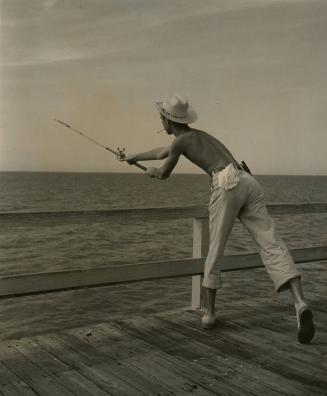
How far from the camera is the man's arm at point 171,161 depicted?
4.08 metres

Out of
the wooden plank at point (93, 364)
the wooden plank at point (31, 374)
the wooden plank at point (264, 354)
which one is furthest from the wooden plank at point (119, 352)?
the wooden plank at point (264, 354)

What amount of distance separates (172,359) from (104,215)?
107 centimetres

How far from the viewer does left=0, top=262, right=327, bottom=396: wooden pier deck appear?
3.25 meters

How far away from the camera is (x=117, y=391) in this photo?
3.18 meters

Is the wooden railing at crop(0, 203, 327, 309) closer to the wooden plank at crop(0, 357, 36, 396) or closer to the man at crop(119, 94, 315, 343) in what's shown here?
the man at crop(119, 94, 315, 343)

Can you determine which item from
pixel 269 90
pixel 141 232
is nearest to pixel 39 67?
pixel 269 90

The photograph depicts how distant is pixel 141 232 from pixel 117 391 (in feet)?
86.5

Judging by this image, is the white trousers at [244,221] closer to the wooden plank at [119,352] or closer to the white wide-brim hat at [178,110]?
the white wide-brim hat at [178,110]

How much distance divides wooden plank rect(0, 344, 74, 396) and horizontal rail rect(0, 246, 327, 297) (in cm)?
40

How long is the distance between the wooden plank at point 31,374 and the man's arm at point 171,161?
4.85ft

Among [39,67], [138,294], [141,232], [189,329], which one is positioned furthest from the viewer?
[39,67]

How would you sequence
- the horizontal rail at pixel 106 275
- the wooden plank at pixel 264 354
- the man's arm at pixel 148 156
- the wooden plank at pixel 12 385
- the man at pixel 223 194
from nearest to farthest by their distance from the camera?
the wooden plank at pixel 12 385
the wooden plank at pixel 264 354
the horizontal rail at pixel 106 275
the man at pixel 223 194
the man's arm at pixel 148 156

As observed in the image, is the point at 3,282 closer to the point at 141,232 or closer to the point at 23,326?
the point at 23,326

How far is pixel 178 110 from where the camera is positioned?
4078 mm
